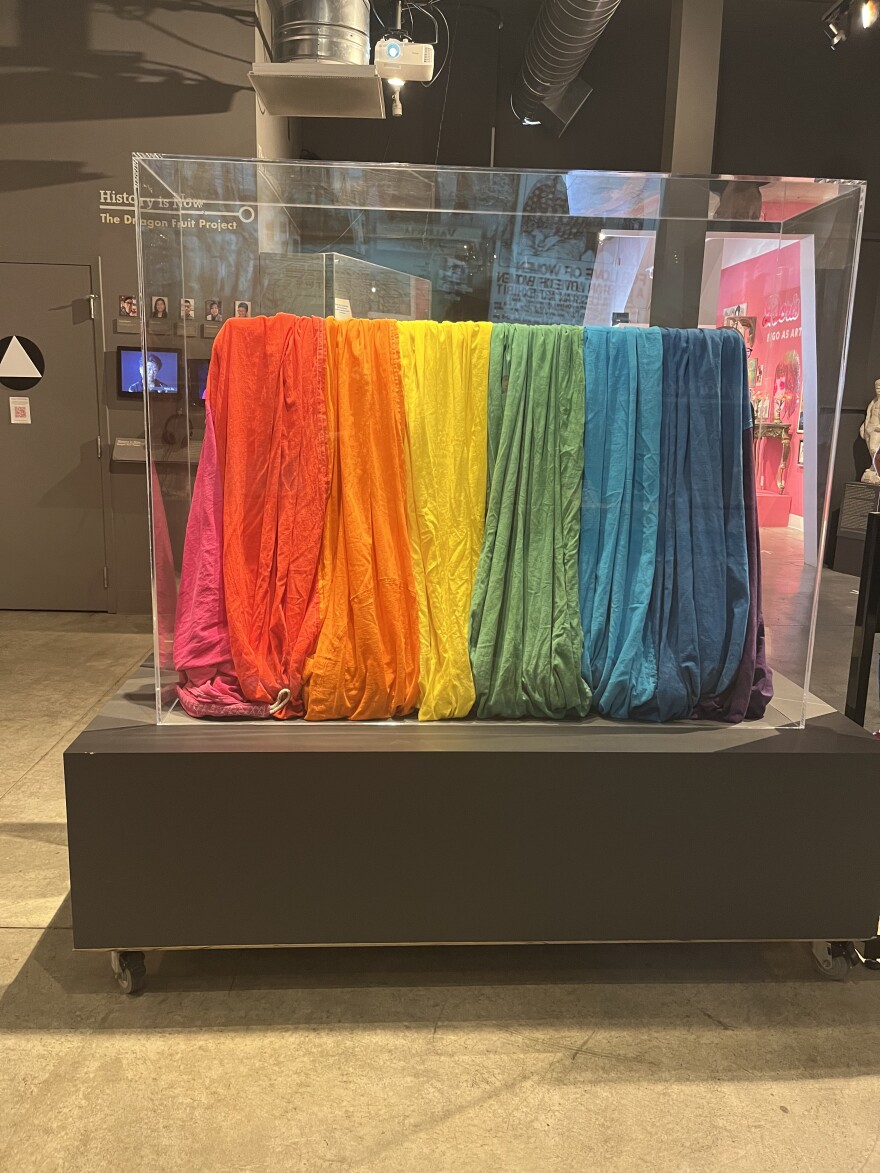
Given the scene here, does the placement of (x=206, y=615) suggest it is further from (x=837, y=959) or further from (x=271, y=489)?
(x=837, y=959)

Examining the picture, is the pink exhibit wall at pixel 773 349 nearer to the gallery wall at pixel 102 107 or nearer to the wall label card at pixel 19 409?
the gallery wall at pixel 102 107

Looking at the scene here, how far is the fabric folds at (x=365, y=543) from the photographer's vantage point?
1927mm

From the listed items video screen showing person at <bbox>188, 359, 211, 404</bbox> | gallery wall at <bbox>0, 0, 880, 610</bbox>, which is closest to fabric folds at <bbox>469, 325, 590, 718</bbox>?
video screen showing person at <bbox>188, 359, 211, 404</bbox>

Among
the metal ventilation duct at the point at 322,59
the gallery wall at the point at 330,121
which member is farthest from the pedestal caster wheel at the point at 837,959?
the gallery wall at the point at 330,121

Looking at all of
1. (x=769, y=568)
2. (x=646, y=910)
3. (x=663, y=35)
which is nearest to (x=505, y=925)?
(x=646, y=910)

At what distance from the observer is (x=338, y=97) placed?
4.09 metres

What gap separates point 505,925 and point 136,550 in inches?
151

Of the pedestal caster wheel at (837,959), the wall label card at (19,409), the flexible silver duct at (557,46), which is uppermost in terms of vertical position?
the flexible silver duct at (557,46)

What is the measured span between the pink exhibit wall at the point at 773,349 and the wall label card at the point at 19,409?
14.0 feet

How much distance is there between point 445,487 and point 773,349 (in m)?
0.82

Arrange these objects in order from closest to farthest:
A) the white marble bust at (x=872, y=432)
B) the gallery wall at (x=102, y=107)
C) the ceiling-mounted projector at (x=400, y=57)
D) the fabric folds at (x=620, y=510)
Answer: the fabric folds at (x=620, y=510) → the ceiling-mounted projector at (x=400, y=57) → the gallery wall at (x=102, y=107) → the white marble bust at (x=872, y=432)

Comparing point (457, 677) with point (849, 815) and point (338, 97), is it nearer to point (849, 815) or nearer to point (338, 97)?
point (849, 815)

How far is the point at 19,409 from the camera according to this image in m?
4.97

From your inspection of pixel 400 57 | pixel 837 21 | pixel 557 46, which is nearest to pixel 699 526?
pixel 400 57
